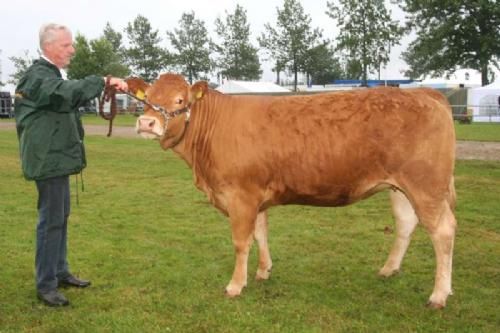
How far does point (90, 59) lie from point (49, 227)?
5773cm

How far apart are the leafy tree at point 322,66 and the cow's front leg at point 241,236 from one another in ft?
197

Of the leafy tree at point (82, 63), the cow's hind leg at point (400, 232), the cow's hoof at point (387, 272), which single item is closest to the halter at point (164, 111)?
the cow's hind leg at point (400, 232)

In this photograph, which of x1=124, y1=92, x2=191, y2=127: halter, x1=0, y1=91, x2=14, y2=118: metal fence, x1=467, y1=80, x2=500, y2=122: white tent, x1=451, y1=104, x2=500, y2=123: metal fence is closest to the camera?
x1=124, y1=92, x2=191, y2=127: halter

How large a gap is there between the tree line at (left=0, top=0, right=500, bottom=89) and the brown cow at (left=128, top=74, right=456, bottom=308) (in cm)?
2386

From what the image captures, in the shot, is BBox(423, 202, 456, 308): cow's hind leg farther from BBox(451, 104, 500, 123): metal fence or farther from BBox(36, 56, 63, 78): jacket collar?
BBox(451, 104, 500, 123): metal fence

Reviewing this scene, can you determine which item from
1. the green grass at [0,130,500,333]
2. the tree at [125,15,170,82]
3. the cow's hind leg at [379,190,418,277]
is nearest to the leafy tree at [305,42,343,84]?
the tree at [125,15,170,82]

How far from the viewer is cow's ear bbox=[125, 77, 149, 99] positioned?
17.9 feet

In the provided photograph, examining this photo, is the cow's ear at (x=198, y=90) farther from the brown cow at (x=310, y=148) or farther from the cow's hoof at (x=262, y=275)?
the cow's hoof at (x=262, y=275)

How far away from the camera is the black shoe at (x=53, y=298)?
529 centimetres

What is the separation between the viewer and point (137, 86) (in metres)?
5.51

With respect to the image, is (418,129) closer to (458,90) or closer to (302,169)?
(302,169)

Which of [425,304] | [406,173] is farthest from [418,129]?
[425,304]

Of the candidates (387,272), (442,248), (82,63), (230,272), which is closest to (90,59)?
(82,63)

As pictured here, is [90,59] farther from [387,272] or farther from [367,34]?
[387,272]
